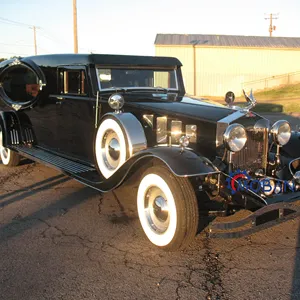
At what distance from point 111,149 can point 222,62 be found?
25929 millimetres

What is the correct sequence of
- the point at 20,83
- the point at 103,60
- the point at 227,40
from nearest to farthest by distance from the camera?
the point at 103,60
the point at 20,83
the point at 227,40

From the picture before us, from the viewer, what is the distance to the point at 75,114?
5.07 metres

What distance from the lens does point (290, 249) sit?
337 centimetres

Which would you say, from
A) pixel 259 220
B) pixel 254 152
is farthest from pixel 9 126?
pixel 259 220

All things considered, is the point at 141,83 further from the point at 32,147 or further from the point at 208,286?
the point at 208,286

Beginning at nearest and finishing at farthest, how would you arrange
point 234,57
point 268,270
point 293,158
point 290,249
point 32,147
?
1. point 268,270
2. point 290,249
3. point 293,158
4. point 32,147
5. point 234,57

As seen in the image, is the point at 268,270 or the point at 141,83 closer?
the point at 268,270

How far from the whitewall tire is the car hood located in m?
0.41

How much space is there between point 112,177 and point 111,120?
67 cm

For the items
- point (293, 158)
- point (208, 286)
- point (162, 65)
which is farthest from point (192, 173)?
point (162, 65)

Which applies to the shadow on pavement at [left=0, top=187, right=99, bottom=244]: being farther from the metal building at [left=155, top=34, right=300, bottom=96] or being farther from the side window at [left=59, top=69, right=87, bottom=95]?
the metal building at [left=155, top=34, right=300, bottom=96]

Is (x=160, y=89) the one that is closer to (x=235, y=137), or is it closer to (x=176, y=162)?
(x=235, y=137)

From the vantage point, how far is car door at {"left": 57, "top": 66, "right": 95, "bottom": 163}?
4.83 meters

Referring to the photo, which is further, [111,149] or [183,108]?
[111,149]
